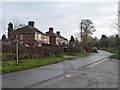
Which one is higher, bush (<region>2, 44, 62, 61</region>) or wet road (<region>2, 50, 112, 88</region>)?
bush (<region>2, 44, 62, 61</region>)

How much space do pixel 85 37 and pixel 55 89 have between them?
3101 inches

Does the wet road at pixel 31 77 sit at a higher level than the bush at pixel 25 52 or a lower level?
lower

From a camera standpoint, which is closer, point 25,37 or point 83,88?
point 83,88

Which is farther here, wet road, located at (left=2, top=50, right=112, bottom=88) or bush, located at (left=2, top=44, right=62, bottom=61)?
bush, located at (left=2, top=44, right=62, bottom=61)

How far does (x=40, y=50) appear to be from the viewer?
102ft

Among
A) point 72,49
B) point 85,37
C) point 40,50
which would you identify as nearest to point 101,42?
point 85,37

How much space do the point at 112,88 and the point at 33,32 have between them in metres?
63.0

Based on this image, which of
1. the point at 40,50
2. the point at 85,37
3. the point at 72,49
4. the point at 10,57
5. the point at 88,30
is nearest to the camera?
the point at 10,57

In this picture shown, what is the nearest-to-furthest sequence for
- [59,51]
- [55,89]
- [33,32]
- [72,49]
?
1. [55,89]
2. [59,51]
3. [72,49]
4. [33,32]

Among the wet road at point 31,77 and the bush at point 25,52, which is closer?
the wet road at point 31,77

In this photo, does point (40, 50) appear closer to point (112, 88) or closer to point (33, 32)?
point (112, 88)

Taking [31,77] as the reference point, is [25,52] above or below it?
above

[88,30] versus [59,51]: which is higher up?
[88,30]

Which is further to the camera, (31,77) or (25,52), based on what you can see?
(25,52)
